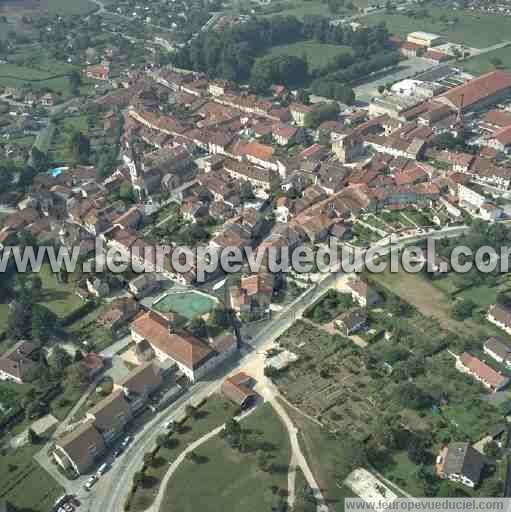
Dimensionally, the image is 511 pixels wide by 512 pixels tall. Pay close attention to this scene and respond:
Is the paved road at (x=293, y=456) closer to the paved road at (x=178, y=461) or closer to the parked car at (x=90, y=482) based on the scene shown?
the paved road at (x=178, y=461)

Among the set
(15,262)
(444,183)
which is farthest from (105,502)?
(444,183)

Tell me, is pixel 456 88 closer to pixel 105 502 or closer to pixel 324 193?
pixel 324 193

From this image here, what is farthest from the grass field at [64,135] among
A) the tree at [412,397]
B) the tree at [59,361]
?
the tree at [412,397]

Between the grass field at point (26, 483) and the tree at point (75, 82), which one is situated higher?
the tree at point (75, 82)

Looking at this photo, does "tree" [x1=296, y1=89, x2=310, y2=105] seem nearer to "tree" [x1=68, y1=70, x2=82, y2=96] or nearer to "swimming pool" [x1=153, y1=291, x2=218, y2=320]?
"tree" [x1=68, y1=70, x2=82, y2=96]

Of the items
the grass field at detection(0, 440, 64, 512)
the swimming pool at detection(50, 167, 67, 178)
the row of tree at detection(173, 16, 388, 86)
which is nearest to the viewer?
the grass field at detection(0, 440, 64, 512)

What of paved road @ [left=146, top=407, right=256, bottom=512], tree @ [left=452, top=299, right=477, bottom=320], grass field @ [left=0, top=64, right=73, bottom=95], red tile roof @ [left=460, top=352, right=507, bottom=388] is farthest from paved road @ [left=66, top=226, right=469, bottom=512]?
grass field @ [left=0, top=64, right=73, bottom=95]
